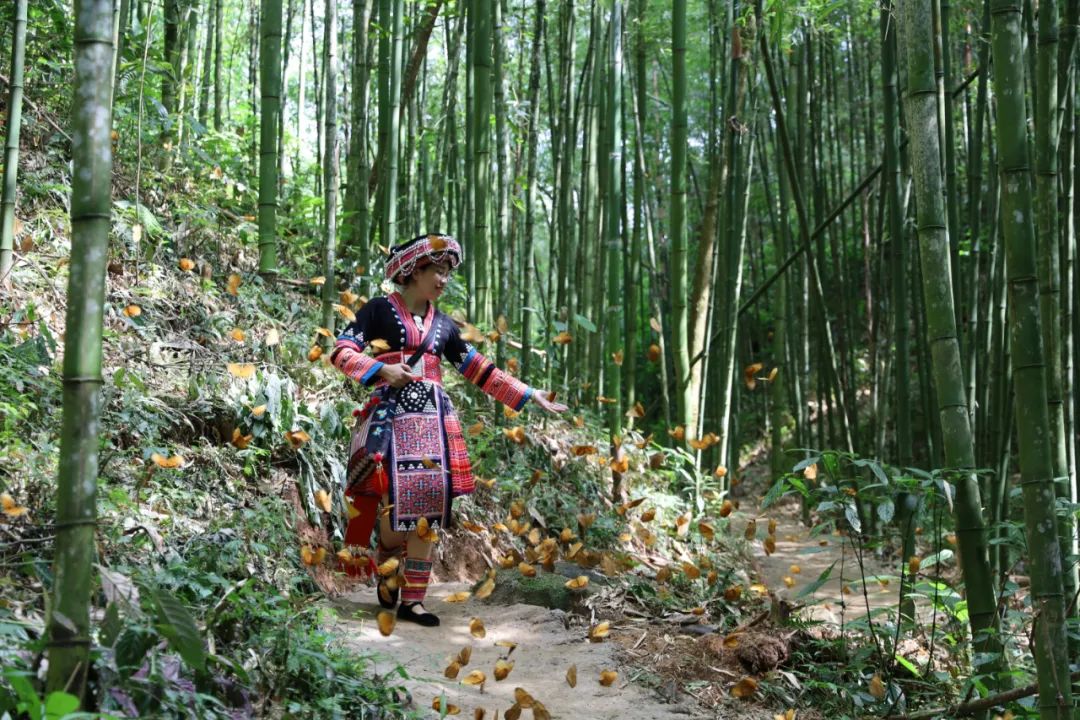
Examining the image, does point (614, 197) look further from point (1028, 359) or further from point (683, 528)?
point (1028, 359)

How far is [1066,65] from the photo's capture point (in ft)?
10.5

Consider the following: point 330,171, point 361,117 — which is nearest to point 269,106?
point 330,171

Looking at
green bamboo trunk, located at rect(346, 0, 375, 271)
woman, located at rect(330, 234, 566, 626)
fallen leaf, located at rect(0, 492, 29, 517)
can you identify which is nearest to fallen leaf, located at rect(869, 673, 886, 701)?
woman, located at rect(330, 234, 566, 626)

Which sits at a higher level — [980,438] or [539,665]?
[980,438]

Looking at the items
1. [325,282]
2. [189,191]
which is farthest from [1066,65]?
[189,191]

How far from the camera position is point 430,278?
3105 mm

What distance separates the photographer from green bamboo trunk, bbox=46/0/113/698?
1497 millimetres

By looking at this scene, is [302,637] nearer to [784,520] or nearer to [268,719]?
[268,719]

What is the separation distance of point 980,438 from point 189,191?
3.98 metres

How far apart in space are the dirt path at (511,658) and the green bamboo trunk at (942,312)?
77 centimetres

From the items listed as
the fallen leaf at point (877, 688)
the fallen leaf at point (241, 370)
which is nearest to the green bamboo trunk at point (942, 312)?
the fallen leaf at point (877, 688)

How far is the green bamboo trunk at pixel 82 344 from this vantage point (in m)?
1.50

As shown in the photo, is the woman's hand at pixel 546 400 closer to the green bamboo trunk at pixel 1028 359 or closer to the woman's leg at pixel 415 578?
the woman's leg at pixel 415 578

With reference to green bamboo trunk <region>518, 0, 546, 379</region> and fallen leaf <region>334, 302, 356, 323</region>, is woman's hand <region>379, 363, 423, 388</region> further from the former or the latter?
green bamboo trunk <region>518, 0, 546, 379</region>
